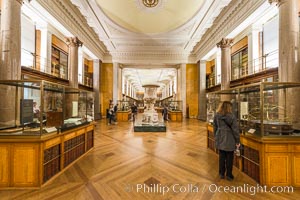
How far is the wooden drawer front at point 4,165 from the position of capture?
253cm

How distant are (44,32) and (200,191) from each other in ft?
33.3

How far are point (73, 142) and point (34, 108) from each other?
3.81 feet

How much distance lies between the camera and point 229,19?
8.23 meters

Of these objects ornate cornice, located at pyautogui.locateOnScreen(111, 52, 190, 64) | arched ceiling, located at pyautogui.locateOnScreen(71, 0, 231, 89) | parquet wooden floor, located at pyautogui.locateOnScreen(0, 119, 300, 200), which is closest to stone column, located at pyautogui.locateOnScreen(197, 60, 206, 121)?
arched ceiling, located at pyautogui.locateOnScreen(71, 0, 231, 89)

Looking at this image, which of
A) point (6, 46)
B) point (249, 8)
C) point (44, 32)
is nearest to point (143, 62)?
point (44, 32)

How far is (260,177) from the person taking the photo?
2.67m

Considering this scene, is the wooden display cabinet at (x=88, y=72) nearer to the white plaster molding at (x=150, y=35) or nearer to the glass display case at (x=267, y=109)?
the white plaster molding at (x=150, y=35)

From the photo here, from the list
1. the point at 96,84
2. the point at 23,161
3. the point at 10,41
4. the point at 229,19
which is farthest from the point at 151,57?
the point at 23,161

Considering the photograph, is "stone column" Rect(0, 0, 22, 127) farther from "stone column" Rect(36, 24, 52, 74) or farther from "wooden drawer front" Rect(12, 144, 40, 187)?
"stone column" Rect(36, 24, 52, 74)

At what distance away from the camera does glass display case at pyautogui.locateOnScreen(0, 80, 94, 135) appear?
2844 millimetres

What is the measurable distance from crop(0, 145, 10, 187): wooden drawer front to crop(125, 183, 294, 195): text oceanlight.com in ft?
6.72

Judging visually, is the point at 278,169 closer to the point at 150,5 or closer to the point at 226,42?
the point at 226,42

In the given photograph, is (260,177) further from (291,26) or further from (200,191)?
(291,26)

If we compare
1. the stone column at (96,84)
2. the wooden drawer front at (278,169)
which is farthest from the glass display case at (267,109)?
the stone column at (96,84)
